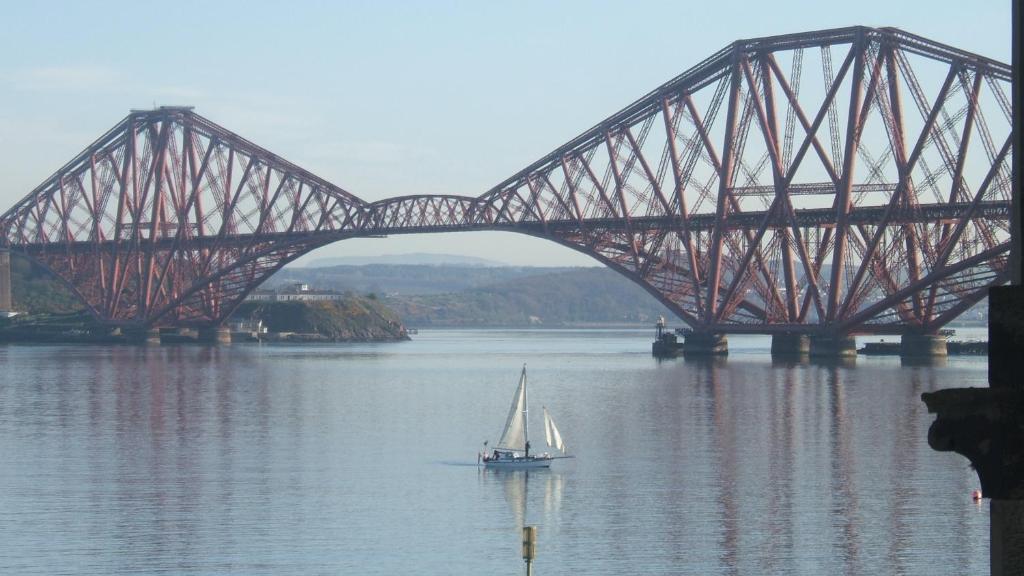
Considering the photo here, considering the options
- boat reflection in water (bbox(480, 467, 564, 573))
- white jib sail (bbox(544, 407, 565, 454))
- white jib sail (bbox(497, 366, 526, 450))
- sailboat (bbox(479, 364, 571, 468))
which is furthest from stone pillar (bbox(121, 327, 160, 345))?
boat reflection in water (bbox(480, 467, 564, 573))

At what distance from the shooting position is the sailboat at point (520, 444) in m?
54.9

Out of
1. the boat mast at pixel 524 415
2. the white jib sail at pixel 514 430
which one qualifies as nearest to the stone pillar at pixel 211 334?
the boat mast at pixel 524 415

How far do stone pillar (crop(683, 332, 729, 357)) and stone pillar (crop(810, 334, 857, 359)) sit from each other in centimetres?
1086

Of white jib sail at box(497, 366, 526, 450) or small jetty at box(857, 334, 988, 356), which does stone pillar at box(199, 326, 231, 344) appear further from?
white jib sail at box(497, 366, 526, 450)

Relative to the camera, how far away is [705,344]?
431ft

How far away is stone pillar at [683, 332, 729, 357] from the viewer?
13062 centimetres

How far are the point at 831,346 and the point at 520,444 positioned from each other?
63.7m

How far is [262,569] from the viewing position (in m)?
33.0

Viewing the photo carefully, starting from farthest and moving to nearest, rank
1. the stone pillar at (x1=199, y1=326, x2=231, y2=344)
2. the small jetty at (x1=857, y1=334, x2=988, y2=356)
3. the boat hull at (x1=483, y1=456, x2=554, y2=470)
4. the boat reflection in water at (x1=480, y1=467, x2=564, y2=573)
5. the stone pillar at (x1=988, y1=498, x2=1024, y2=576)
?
the stone pillar at (x1=199, y1=326, x2=231, y2=344), the small jetty at (x1=857, y1=334, x2=988, y2=356), the boat hull at (x1=483, y1=456, x2=554, y2=470), the boat reflection in water at (x1=480, y1=467, x2=564, y2=573), the stone pillar at (x1=988, y1=498, x2=1024, y2=576)

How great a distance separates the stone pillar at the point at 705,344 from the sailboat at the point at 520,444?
2789 inches

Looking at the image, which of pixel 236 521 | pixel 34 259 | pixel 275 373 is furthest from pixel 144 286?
pixel 236 521

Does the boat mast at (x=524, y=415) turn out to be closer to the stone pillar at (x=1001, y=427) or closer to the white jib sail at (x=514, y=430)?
the white jib sail at (x=514, y=430)

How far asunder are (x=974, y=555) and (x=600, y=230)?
97.1m

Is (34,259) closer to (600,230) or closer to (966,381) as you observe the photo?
(600,230)
